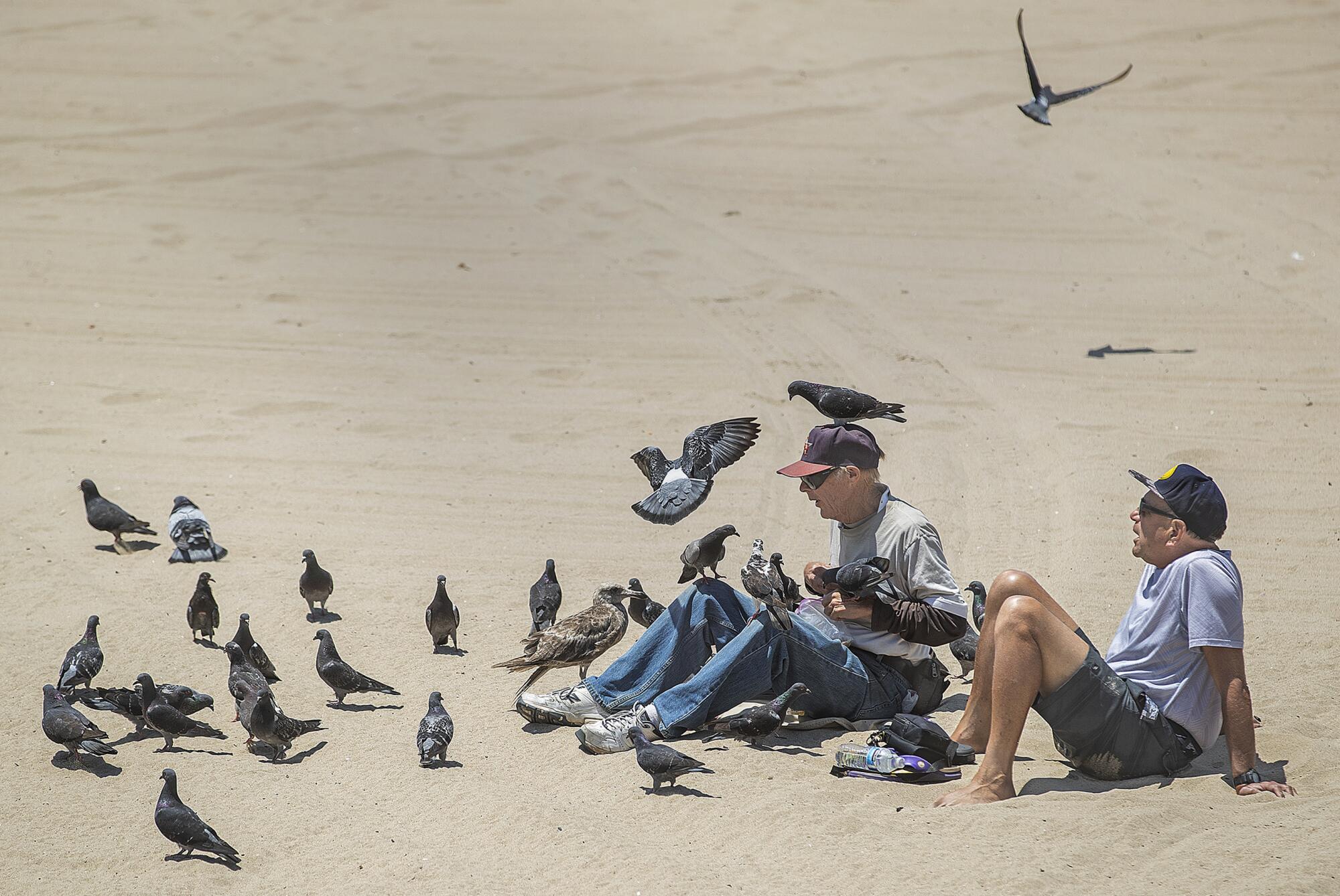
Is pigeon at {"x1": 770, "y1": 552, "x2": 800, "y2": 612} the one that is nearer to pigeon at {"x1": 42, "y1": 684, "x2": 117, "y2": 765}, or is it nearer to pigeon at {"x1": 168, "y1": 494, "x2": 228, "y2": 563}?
pigeon at {"x1": 42, "y1": 684, "x2": 117, "y2": 765}

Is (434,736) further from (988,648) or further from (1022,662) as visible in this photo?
(1022,662)

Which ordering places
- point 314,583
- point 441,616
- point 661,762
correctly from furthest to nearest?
point 314,583
point 441,616
point 661,762

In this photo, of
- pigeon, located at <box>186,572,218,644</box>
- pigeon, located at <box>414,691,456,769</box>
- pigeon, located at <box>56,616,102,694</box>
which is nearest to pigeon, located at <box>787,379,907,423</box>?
pigeon, located at <box>414,691,456,769</box>

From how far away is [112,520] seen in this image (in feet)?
28.6

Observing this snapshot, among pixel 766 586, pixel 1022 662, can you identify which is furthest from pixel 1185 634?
pixel 766 586

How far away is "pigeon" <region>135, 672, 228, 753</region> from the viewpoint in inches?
240

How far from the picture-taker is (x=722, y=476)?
10094 millimetres

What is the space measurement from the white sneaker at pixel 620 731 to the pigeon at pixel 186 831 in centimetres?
150

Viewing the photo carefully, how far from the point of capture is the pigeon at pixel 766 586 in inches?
215

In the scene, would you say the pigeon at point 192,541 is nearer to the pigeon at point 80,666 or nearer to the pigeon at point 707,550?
the pigeon at point 80,666

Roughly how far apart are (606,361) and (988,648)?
24.0 ft

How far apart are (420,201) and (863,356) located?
256 inches

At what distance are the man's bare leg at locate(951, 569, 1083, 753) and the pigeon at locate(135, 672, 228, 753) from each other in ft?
11.2

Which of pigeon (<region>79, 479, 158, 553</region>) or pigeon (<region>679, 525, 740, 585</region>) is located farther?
pigeon (<region>79, 479, 158, 553</region>)
